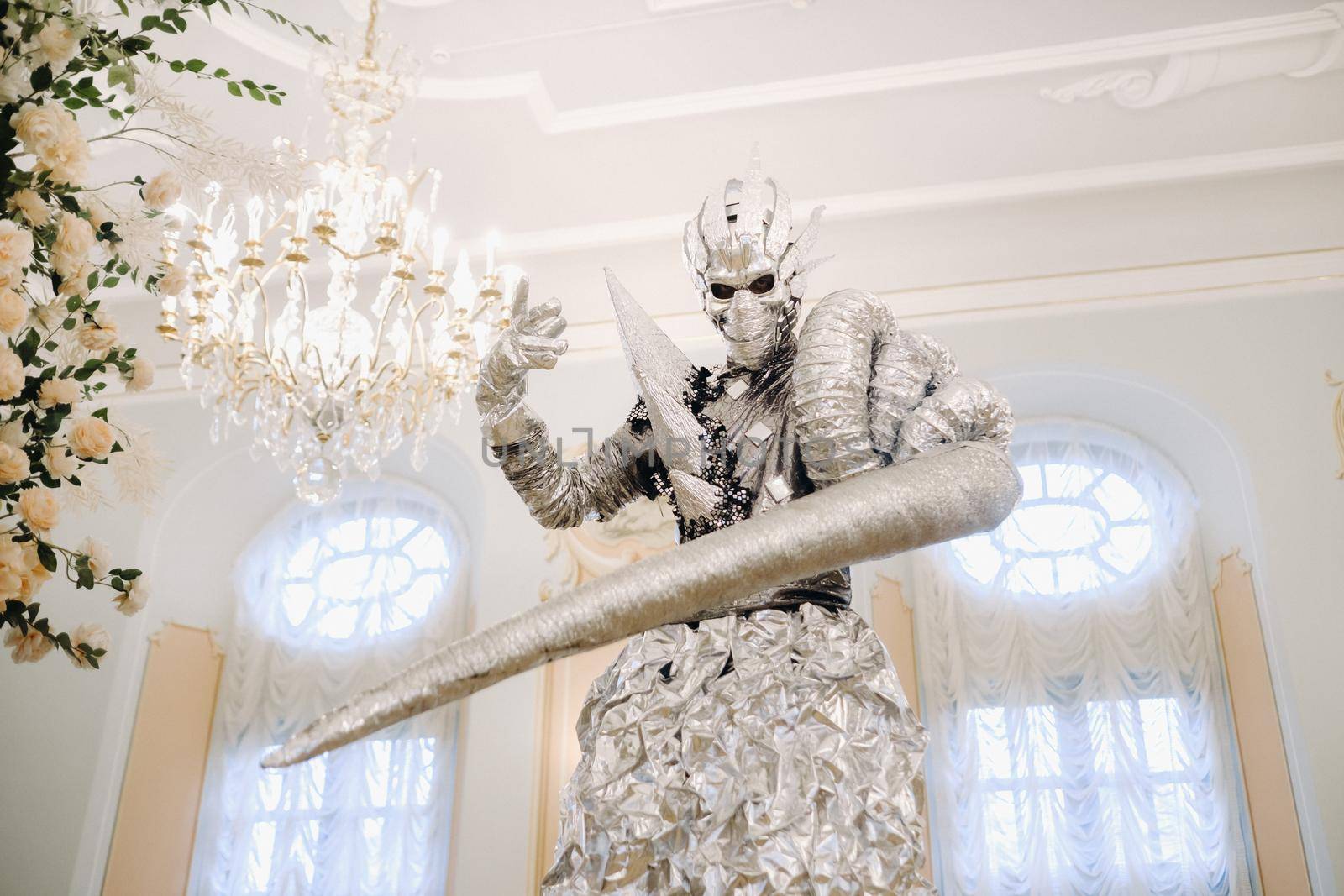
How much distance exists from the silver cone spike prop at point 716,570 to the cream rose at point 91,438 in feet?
2.86

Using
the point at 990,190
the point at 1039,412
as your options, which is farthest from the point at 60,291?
the point at 1039,412

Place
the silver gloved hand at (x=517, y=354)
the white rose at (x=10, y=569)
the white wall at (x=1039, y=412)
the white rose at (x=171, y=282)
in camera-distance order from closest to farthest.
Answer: the silver gloved hand at (x=517, y=354) → the white rose at (x=10, y=569) → the white rose at (x=171, y=282) → the white wall at (x=1039, y=412)

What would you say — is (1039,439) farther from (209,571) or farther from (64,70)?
(64,70)

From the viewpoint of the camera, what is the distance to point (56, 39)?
5.27 ft

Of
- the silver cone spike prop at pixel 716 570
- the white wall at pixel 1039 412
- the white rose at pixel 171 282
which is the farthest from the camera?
the white wall at pixel 1039 412

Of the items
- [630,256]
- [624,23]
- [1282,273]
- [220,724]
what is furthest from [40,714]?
[1282,273]

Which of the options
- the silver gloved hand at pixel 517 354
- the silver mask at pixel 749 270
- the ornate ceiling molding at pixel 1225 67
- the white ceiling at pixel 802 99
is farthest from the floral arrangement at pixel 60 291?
the ornate ceiling molding at pixel 1225 67

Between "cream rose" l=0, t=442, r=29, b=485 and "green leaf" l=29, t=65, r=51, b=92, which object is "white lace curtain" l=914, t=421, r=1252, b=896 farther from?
"green leaf" l=29, t=65, r=51, b=92

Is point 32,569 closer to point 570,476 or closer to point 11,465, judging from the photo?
point 11,465

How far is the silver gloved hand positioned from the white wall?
436 cm

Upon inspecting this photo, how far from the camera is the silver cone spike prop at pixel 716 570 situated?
89 cm

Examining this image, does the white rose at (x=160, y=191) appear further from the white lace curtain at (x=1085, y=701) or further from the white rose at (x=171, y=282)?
the white lace curtain at (x=1085, y=701)

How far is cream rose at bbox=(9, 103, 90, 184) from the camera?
158 centimetres

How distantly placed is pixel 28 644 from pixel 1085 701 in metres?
5.18
